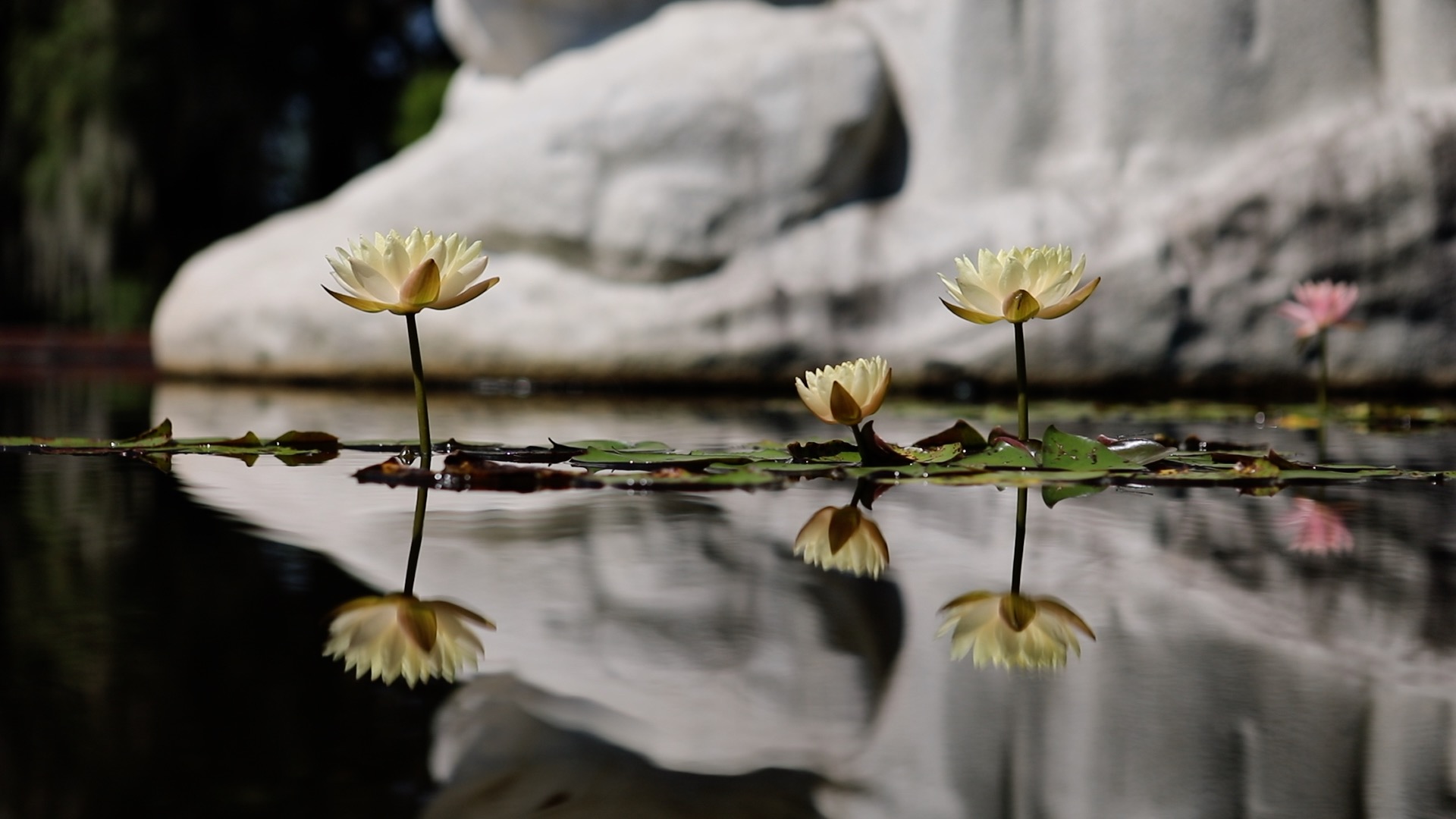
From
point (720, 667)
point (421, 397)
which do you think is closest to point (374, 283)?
point (421, 397)

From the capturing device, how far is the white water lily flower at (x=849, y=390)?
4.74ft

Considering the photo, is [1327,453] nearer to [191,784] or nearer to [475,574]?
[475,574]

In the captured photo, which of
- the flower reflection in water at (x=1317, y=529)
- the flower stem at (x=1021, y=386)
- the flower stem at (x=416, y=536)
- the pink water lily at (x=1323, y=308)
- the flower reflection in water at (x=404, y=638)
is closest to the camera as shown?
the flower reflection in water at (x=404, y=638)

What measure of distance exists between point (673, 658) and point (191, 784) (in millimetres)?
272

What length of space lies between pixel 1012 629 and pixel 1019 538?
1.35 feet

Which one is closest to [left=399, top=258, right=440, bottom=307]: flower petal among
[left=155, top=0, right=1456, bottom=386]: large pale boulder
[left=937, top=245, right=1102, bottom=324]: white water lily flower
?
[left=937, top=245, right=1102, bottom=324]: white water lily flower

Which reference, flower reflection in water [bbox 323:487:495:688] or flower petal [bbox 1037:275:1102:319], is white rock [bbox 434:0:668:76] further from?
flower reflection in water [bbox 323:487:495:688]

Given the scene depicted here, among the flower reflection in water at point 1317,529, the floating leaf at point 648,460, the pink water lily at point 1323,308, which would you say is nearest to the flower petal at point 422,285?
the floating leaf at point 648,460

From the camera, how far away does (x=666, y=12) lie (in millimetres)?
4691

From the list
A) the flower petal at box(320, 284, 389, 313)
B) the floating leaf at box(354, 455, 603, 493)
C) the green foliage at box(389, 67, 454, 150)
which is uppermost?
the green foliage at box(389, 67, 454, 150)

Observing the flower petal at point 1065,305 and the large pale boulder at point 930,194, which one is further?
the large pale boulder at point 930,194

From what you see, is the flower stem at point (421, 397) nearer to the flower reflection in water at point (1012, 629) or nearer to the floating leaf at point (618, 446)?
the floating leaf at point (618, 446)

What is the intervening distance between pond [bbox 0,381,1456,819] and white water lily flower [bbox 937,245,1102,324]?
0.22m

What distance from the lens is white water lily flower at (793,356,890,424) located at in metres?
1.45
